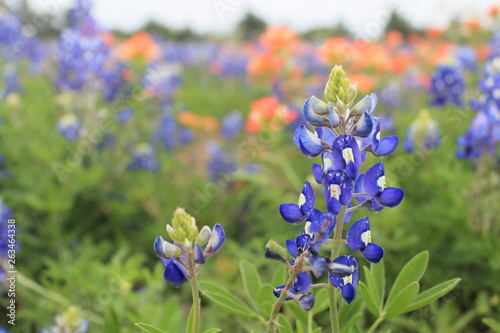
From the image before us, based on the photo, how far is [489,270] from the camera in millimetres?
2203

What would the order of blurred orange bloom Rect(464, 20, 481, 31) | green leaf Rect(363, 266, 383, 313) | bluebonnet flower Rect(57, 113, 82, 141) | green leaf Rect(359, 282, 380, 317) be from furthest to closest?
blurred orange bloom Rect(464, 20, 481, 31) < bluebonnet flower Rect(57, 113, 82, 141) < green leaf Rect(363, 266, 383, 313) < green leaf Rect(359, 282, 380, 317)

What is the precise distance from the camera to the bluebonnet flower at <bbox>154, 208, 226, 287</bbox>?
3.14 ft

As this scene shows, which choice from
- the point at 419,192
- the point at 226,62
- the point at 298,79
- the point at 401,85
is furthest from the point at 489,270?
the point at 226,62

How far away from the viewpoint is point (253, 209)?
10.3ft

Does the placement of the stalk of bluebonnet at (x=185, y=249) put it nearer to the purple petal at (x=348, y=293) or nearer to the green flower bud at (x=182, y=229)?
the green flower bud at (x=182, y=229)

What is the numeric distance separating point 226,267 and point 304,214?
5.06ft

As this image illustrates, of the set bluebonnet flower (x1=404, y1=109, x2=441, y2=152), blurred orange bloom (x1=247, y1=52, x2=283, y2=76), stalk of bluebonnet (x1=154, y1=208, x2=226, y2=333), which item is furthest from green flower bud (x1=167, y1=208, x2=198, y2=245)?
blurred orange bloom (x1=247, y1=52, x2=283, y2=76)

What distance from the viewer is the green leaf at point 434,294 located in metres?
A: 1.02

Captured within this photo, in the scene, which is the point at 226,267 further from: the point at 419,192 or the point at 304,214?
the point at 304,214

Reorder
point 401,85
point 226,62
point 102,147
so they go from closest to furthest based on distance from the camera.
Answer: point 102,147 → point 401,85 → point 226,62

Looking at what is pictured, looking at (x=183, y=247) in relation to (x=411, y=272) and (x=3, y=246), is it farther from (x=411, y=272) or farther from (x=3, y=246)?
(x=3, y=246)

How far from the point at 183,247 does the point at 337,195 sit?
313mm

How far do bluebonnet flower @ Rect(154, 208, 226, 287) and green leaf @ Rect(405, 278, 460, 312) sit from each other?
439 mm

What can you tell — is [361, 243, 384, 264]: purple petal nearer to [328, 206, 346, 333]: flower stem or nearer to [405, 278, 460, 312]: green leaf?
[328, 206, 346, 333]: flower stem
